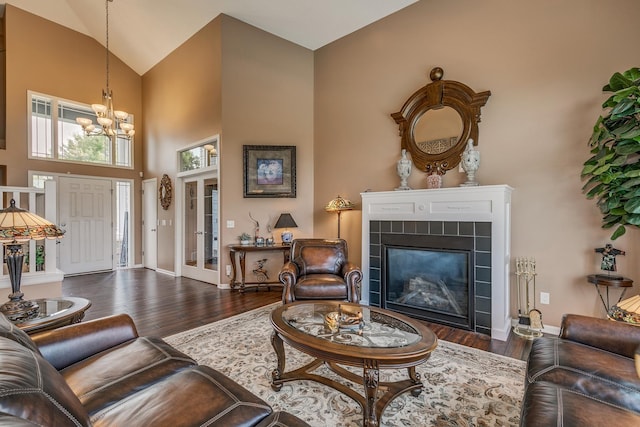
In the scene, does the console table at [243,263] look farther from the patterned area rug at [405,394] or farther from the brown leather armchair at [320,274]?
the patterned area rug at [405,394]

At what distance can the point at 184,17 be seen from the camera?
5035 mm

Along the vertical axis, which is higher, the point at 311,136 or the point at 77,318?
the point at 311,136

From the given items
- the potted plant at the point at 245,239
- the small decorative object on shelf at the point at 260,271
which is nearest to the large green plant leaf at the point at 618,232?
the small decorative object on shelf at the point at 260,271

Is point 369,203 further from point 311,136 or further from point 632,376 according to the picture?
point 632,376

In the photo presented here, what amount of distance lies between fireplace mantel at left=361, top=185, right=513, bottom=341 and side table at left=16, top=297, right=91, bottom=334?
10.5ft

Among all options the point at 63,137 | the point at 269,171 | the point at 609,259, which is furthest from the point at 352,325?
the point at 63,137

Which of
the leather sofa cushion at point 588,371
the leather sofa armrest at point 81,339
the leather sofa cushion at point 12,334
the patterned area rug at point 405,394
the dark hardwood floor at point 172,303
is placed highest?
the leather sofa cushion at point 12,334

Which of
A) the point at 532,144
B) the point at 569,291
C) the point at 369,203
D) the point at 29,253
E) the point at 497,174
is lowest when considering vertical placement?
the point at 569,291

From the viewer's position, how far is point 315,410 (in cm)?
182

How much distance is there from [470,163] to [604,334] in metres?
2.08

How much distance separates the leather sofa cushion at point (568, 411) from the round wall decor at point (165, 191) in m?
6.43

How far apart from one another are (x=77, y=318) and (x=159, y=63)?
6.11 metres

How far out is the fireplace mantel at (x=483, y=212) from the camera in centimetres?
303

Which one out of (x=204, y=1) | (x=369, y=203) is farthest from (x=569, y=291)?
(x=204, y=1)
